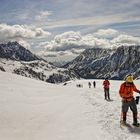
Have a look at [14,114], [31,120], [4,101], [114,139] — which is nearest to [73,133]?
[114,139]

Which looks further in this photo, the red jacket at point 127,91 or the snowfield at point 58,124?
the red jacket at point 127,91

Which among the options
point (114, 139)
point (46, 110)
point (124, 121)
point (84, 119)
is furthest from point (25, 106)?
point (114, 139)

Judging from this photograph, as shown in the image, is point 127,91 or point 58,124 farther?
point 58,124

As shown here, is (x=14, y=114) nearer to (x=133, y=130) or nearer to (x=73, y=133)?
(x=73, y=133)

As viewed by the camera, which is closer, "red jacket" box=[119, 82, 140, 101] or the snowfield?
the snowfield

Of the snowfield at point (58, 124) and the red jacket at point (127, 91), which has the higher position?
the red jacket at point (127, 91)

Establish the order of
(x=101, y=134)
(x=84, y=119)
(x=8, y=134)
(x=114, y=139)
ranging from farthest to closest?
(x=84, y=119)
(x=8, y=134)
(x=101, y=134)
(x=114, y=139)

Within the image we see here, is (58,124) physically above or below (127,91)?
below

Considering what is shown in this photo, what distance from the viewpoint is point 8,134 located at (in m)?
13.6

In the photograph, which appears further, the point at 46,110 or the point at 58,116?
the point at 46,110

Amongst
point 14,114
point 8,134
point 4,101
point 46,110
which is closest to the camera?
point 8,134

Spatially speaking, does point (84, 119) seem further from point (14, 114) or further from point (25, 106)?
point (25, 106)

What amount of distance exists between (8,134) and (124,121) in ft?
16.5

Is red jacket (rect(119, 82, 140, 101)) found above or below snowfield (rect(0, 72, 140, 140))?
above
